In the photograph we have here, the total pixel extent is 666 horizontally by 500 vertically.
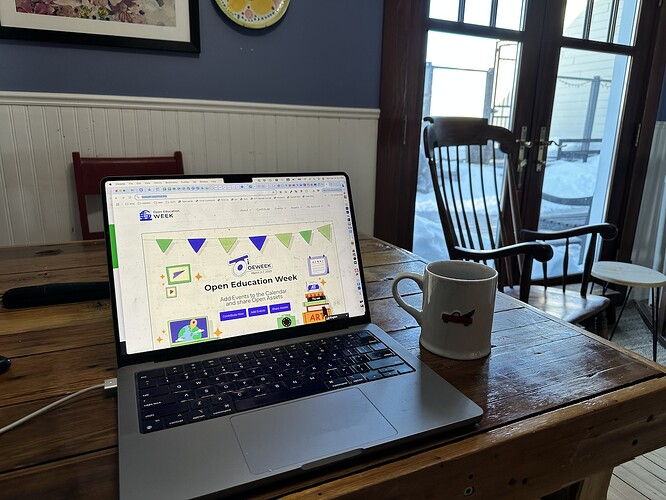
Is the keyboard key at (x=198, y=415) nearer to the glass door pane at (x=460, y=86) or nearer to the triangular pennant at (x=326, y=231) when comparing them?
the triangular pennant at (x=326, y=231)

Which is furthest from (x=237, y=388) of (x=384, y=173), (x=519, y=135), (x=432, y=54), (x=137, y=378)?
(x=519, y=135)

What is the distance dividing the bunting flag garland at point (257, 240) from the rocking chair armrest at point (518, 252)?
79 centimetres

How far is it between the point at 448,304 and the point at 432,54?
6.48ft

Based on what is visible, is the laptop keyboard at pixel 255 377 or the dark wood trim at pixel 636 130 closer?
the laptop keyboard at pixel 255 377

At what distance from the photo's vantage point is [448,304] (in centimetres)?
59

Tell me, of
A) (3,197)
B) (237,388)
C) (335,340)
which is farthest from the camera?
(3,197)

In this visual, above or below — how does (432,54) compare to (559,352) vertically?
above

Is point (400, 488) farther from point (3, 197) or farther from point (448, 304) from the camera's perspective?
point (3, 197)

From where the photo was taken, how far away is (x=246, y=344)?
23.8 inches

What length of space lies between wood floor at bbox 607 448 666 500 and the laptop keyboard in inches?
47.7

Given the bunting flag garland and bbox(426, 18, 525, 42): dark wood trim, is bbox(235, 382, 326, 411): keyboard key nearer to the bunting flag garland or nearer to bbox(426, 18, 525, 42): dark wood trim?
the bunting flag garland

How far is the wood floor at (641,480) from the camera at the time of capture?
4.51 ft

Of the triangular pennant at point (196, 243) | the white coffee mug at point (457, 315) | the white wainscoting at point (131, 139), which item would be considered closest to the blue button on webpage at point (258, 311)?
the triangular pennant at point (196, 243)

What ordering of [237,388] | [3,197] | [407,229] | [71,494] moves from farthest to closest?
1. [407,229]
2. [3,197]
3. [237,388]
4. [71,494]
